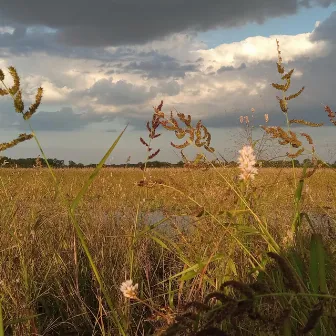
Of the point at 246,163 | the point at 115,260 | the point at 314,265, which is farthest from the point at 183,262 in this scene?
the point at 246,163

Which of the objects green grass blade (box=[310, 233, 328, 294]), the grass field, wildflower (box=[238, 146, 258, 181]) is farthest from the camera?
the grass field

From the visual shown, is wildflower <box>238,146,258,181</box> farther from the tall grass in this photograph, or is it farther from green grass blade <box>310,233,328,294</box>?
green grass blade <box>310,233,328,294</box>

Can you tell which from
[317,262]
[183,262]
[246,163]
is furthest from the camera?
[183,262]

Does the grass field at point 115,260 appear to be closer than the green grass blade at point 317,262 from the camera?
No

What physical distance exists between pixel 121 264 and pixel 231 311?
2184mm

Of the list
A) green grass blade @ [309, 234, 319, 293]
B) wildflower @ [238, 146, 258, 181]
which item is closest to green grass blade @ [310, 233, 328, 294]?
green grass blade @ [309, 234, 319, 293]

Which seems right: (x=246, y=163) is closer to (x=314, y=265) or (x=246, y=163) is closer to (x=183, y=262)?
(x=314, y=265)

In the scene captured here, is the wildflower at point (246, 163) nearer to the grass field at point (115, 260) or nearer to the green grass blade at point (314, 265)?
the green grass blade at point (314, 265)

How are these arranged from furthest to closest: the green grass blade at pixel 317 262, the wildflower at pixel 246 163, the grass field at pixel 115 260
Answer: the grass field at pixel 115 260
the green grass blade at pixel 317 262
the wildflower at pixel 246 163

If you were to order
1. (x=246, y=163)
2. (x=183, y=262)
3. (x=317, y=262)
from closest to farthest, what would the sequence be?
(x=246, y=163)
(x=317, y=262)
(x=183, y=262)

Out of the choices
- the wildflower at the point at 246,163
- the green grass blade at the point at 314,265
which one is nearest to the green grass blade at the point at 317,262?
the green grass blade at the point at 314,265

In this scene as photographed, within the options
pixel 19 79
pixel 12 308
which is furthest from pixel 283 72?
pixel 12 308

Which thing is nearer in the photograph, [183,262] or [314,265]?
[314,265]

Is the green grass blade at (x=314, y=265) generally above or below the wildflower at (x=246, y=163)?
below
